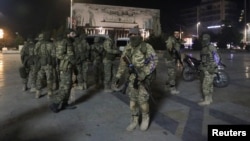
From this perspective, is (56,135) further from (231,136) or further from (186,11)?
(186,11)

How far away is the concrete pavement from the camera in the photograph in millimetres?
5836

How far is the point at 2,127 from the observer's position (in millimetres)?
6340

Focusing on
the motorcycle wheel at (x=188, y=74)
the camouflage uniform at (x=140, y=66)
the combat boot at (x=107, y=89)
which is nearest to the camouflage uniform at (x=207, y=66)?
the camouflage uniform at (x=140, y=66)

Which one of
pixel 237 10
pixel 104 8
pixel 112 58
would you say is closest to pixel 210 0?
pixel 237 10

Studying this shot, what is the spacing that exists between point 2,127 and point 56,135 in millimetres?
1217

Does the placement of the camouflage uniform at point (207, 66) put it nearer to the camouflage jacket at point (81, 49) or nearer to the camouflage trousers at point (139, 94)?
the camouflage trousers at point (139, 94)

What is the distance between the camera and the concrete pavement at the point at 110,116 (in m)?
5.84

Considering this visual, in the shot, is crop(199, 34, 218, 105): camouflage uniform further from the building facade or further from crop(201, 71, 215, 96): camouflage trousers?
the building facade

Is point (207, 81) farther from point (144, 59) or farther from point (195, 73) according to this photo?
point (195, 73)

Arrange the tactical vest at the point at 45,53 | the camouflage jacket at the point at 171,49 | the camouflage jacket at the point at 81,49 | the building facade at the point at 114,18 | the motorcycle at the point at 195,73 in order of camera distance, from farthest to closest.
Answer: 1. the building facade at the point at 114,18
2. the motorcycle at the point at 195,73
3. the camouflage jacket at the point at 81,49
4. the camouflage jacket at the point at 171,49
5. the tactical vest at the point at 45,53

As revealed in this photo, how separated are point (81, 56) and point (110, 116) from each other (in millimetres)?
Answer: 3499

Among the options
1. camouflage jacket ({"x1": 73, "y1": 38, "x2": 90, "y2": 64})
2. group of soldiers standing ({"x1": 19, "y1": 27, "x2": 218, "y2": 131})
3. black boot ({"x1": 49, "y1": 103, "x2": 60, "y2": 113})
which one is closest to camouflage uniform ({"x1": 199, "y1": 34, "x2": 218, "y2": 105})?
group of soldiers standing ({"x1": 19, "y1": 27, "x2": 218, "y2": 131})

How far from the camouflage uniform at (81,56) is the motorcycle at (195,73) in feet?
12.2

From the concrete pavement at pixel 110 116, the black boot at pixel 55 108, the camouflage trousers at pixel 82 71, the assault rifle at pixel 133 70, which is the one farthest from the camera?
the camouflage trousers at pixel 82 71
